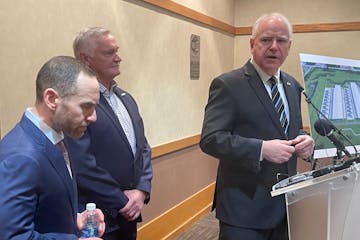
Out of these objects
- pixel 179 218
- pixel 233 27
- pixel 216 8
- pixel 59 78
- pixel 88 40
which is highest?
pixel 216 8

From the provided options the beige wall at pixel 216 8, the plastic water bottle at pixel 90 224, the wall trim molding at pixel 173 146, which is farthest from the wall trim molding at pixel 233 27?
the plastic water bottle at pixel 90 224

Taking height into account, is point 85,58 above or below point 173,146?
above

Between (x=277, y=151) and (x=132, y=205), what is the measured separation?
749 millimetres

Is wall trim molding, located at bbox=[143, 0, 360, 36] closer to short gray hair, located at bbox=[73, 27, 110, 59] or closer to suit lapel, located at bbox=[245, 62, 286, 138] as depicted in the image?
short gray hair, located at bbox=[73, 27, 110, 59]

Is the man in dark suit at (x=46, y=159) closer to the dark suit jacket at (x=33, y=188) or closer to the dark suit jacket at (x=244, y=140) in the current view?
the dark suit jacket at (x=33, y=188)

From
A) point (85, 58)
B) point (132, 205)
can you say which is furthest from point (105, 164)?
point (85, 58)

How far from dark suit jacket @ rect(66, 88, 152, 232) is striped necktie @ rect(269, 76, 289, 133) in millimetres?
719

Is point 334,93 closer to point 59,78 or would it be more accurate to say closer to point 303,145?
point 303,145

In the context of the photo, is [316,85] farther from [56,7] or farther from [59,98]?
[56,7]

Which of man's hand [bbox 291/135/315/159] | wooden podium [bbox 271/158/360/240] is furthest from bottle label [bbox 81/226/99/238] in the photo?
man's hand [bbox 291/135/315/159]

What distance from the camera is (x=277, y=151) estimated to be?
1572 millimetres

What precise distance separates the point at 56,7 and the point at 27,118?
50.0 inches

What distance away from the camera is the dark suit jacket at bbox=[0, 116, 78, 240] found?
1.00 metres

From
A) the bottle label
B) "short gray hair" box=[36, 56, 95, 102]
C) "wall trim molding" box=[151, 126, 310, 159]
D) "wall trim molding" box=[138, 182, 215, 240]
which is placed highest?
"short gray hair" box=[36, 56, 95, 102]
